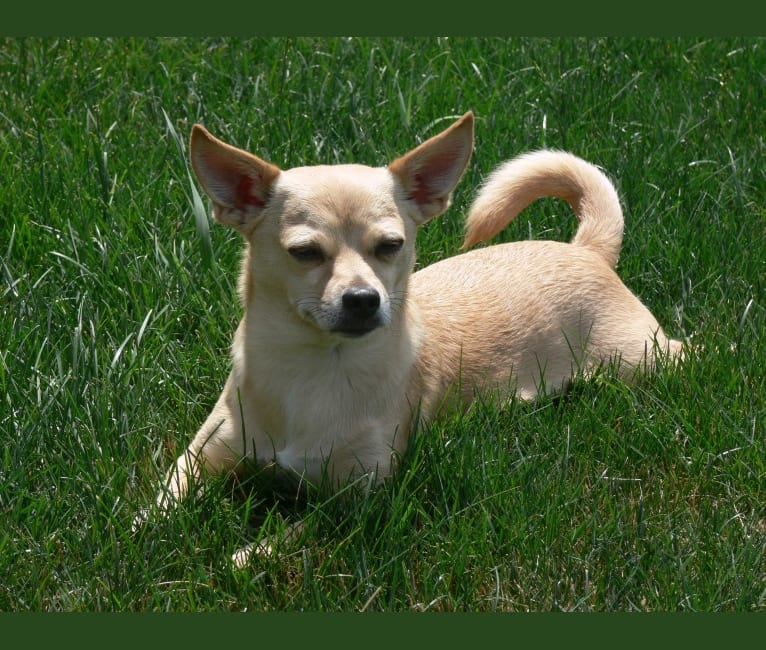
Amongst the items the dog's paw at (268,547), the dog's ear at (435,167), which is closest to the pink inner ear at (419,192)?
the dog's ear at (435,167)

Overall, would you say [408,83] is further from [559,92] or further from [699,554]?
[699,554]

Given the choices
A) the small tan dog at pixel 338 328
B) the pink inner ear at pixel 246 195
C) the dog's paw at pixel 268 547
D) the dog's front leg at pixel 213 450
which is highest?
the pink inner ear at pixel 246 195

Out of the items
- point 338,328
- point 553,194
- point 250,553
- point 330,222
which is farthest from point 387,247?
point 553,194

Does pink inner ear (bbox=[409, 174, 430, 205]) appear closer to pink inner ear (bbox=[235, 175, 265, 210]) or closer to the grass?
pink inner ear (bbox=[235, 175, 265, 210])

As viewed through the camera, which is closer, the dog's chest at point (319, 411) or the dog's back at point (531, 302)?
the dog's chest at point (319, 411)

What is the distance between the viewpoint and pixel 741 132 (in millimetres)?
5316

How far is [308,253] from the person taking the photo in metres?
3.22

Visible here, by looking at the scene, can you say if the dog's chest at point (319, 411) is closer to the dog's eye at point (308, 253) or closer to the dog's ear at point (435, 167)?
the dog's eye at point (308, 253)

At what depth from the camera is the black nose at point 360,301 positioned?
3.10 metres

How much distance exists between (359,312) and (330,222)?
267 millimetres

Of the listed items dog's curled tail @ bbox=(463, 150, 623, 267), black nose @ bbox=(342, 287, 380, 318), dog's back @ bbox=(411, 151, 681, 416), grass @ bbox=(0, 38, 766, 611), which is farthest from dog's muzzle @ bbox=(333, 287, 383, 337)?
dog's curled tail @ bbox=(463, 150, 623, 267)

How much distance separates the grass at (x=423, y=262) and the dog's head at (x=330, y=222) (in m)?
0.20

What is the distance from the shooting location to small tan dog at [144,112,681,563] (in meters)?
3.22

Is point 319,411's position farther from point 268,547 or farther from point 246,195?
point 246,195
